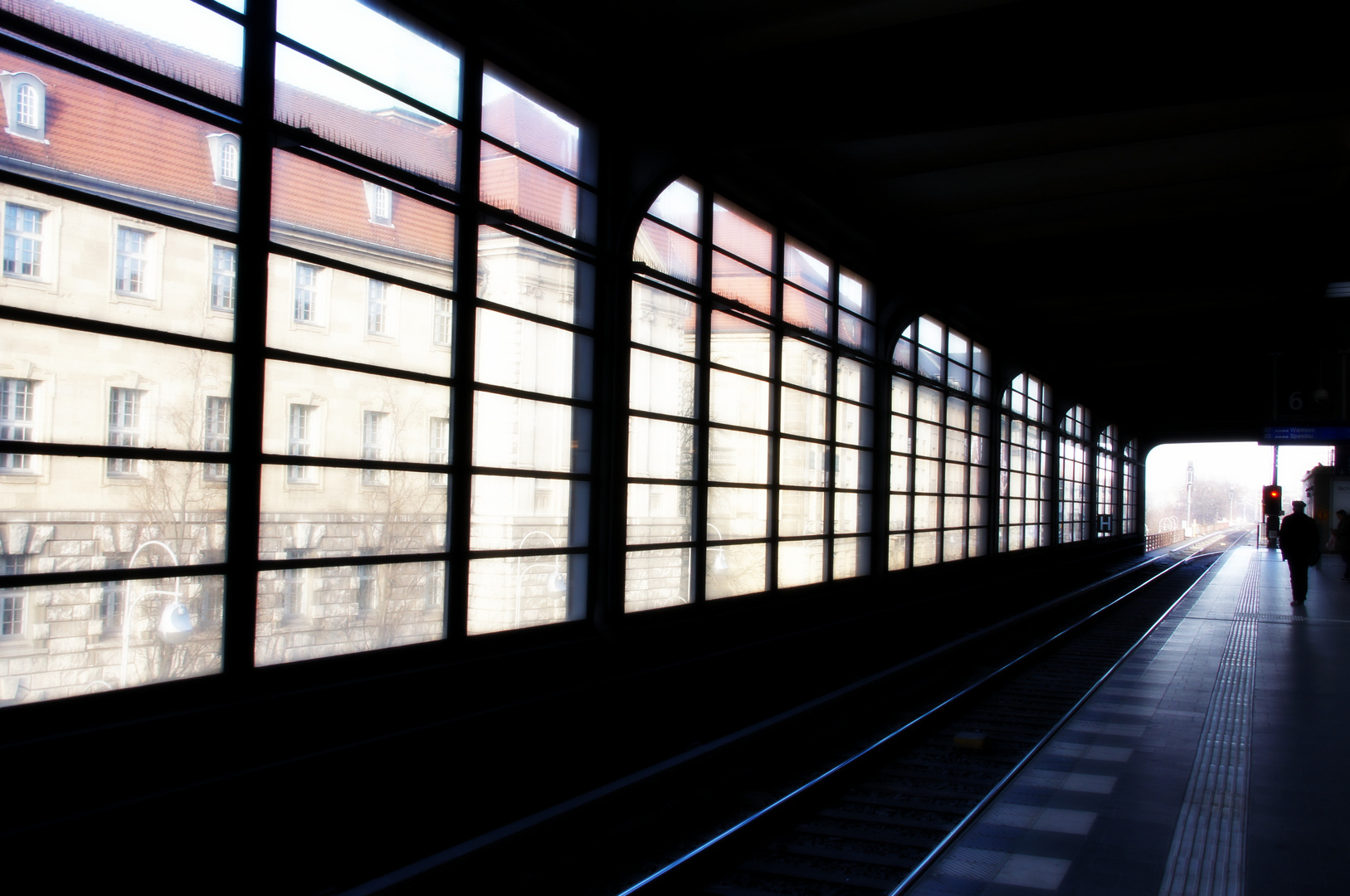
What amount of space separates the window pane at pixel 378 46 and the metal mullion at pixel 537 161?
14.6 inches

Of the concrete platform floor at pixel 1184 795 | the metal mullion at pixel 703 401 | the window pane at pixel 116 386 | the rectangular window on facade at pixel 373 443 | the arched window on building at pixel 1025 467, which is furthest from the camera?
the arched window on building at pixel 1025 467

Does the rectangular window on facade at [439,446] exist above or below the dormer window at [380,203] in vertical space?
below

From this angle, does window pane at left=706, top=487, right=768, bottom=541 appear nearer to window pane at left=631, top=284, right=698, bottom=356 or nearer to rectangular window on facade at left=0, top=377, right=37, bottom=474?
window pane at left=631, top=284, right=698, bottom=356

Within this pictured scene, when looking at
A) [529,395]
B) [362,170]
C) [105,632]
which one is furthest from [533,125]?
[105,632]

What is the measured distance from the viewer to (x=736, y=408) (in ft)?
36.9

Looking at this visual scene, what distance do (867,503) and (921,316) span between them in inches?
160

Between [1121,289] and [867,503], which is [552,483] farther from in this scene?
[1121,289]

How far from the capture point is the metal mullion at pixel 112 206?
180 inches

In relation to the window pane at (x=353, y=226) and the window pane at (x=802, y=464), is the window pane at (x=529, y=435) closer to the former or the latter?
the window pane at (x=353, y=226)

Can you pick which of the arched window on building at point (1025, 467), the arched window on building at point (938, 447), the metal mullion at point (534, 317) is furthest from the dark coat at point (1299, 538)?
the metal mullion at point (534, 317)

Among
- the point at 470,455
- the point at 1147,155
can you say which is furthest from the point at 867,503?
the point at 470,455

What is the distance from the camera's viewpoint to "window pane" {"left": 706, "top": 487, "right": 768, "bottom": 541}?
10773mm

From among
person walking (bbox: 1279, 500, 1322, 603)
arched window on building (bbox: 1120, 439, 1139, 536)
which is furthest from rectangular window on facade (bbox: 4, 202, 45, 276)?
arched window on building (bbox: 1120, 439, 1139, 536)

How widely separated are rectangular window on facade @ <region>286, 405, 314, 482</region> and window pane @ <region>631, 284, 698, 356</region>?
3846 millimetres
